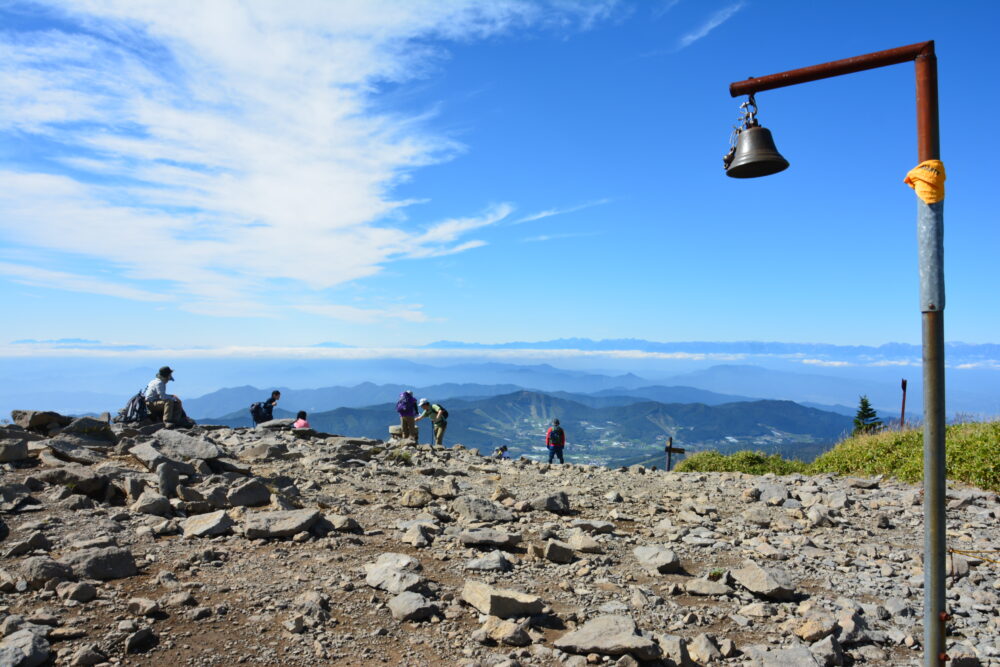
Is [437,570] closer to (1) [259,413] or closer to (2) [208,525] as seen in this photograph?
(2) [208,525]

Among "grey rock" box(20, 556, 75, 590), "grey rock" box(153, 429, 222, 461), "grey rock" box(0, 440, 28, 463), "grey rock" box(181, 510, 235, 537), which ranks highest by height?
"grey rock" box(0, 440, 28, 463)

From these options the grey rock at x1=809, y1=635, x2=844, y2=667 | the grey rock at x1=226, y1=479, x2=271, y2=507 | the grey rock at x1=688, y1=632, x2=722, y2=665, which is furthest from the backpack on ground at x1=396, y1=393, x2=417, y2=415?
the grey rock at x1=809, y1=635, x2=844, y2=667

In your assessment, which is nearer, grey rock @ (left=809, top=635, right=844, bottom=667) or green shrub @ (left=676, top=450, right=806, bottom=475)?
grey rock @ (left=809, top=635, right=844, bottom=667)

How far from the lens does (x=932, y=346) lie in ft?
15.0

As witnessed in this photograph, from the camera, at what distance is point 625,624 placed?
588 centimetres

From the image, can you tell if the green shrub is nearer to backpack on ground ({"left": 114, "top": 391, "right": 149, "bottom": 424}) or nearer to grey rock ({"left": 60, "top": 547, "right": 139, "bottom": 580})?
backpack on ground ({"left": 114, "top": 391, "right": 149, "bottom": 424})

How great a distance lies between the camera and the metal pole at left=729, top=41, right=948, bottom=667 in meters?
4.61

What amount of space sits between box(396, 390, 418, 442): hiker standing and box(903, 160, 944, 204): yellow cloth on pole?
19037 mm

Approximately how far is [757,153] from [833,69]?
2.96ft

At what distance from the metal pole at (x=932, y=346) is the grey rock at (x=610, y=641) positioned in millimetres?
2310

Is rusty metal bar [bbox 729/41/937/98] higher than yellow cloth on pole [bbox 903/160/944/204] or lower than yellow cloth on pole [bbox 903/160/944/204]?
higher

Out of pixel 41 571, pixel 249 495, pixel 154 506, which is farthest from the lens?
pixel 249 495

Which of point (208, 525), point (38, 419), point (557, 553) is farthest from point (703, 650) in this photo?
point (38, 419)

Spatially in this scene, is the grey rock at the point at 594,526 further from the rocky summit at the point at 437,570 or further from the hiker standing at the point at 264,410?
the hiker standing at the point at 264,410
